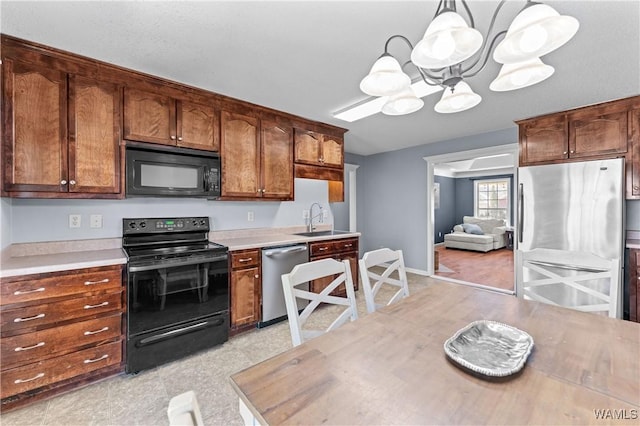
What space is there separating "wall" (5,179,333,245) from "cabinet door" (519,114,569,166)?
3.29m

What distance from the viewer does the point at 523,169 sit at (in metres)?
3.37

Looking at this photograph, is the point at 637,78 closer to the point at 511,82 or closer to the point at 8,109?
the point at 511,82

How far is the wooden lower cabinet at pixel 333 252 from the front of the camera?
10.7 feet

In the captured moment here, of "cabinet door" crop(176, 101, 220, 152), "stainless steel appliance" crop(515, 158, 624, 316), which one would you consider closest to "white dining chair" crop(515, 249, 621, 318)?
"stainless steel appliance" crop(515, 158, 624, 316)

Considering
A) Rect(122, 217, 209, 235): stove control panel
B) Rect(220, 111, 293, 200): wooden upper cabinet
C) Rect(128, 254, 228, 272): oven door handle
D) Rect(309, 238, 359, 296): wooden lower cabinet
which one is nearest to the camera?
Rect(128, 254, 228, 272): oven door handle

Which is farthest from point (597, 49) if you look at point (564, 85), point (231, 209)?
point (231, 209)

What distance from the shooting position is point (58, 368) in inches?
71.9

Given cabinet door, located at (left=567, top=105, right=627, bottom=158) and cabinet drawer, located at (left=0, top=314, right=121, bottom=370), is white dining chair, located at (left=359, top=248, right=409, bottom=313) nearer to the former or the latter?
cabinet drawer, located at (left=0, top=314, right=121, bottom=370)

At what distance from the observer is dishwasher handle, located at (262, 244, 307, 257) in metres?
2.83

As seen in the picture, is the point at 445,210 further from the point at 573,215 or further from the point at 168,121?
the point at 168,121

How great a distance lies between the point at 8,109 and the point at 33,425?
6.66 feet

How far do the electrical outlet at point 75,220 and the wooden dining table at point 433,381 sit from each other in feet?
7.79

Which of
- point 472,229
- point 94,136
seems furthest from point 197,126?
point 472,229

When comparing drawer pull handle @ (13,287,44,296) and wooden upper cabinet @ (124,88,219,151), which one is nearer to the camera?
drawer pull handle @ (13,287,44,296)
